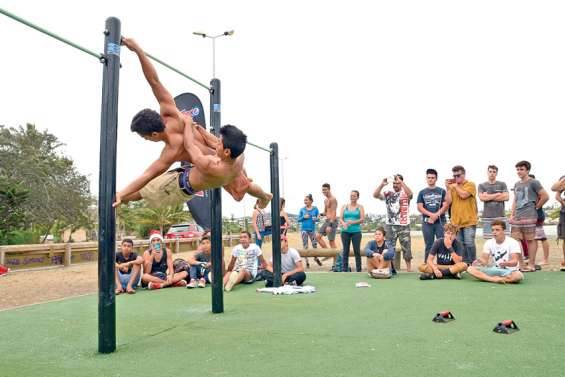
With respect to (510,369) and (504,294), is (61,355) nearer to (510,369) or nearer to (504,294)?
(510,369)

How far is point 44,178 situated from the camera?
24.7m

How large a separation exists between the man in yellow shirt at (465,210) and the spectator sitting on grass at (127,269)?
4.91 meters

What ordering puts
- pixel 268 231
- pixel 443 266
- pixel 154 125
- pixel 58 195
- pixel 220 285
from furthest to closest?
pixel 58 195 → pixel 268 231 → pixel 443 266 → pixel 220 285 → pixel 154 125

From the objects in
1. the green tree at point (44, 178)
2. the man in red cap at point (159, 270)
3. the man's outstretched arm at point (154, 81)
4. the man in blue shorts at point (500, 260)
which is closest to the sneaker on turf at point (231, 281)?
the man in red cap at point (159, 270)

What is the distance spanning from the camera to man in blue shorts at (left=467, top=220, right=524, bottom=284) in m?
6.25

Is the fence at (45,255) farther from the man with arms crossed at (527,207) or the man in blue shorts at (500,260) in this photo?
the man with arms crossed at (527,207)

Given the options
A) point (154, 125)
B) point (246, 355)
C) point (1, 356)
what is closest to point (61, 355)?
point (1, 356)

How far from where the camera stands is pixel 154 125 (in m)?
3.56

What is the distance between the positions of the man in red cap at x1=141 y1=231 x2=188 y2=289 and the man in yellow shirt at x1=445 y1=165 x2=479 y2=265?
4.35 metres

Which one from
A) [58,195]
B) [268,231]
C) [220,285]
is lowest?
[220,285]

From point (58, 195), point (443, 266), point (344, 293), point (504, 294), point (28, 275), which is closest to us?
point (504, 294)

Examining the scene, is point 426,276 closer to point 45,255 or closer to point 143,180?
point 143,180

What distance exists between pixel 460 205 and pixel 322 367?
17.8 ft

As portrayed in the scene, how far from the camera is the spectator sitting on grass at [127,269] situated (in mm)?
6957
